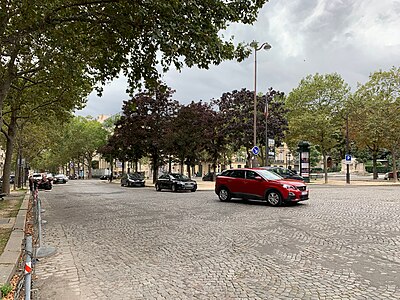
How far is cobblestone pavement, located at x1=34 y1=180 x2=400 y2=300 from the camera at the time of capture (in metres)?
4.90

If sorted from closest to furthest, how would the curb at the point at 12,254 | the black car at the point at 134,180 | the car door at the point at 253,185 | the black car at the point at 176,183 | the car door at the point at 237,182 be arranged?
the curb at the point at 12,254, the car door at the point at 253,185, the car door at the point at 237,182, the black car at the point at 176,183, the black car at the point at 134,180

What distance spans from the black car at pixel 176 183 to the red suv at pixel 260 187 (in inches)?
348

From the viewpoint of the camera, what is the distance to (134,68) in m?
12.3

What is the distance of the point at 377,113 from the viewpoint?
34062 mm

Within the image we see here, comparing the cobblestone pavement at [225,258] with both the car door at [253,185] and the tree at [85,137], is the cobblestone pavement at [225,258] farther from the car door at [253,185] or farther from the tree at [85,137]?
the tree at [85,137]

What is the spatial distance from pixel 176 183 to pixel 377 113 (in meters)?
21.5

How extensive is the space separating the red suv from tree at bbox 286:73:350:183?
22422 mm

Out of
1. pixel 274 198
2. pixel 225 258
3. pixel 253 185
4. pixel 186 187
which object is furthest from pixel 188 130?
pixel 225 258

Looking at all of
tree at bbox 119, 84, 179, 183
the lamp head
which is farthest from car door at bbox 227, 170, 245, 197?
tree at bbox 119, 84, 179, 183

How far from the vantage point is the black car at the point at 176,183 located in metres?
25.4

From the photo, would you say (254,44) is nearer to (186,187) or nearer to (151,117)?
(186,187)

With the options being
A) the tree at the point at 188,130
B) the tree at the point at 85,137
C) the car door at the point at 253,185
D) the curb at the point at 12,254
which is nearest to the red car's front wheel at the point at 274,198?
the car door at the point at 253,185

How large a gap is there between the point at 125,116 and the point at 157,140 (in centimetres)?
510

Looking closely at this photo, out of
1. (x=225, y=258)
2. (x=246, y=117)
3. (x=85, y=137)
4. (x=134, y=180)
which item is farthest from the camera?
(x=85, y=137)
